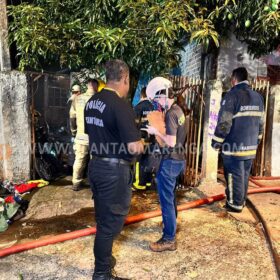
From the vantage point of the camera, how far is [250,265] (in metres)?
3.06

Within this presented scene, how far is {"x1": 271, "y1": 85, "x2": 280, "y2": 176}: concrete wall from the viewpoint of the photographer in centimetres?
599

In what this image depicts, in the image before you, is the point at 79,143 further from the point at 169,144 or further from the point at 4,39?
the point at 169,144

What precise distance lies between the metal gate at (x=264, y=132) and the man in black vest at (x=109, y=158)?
4.24 metres

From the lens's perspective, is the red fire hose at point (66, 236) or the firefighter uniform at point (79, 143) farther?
the firefighter uniform at point (79, 143)

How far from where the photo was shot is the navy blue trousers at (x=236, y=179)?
13.6ft

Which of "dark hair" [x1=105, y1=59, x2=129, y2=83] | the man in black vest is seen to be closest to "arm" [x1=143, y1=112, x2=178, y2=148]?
the man in black vest

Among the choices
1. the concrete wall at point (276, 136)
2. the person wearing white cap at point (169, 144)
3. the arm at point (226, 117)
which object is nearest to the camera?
the person wearing white cap at point (169, 144)

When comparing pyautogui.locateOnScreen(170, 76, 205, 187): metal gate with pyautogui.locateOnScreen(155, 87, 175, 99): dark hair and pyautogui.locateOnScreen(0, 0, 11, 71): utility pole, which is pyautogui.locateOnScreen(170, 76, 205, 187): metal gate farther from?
pyautogui.locateOnScreen(0, 0, 11, 71): utility pole

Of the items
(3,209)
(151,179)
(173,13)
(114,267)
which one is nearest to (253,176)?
(151,179)

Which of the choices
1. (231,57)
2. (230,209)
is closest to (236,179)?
(230,209)

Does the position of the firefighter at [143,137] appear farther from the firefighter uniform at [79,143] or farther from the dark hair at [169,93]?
the firefighter uniform at [79,143]

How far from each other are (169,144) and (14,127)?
149 inches

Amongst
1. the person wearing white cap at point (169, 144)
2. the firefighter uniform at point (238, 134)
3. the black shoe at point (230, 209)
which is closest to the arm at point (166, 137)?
the person wearing white cap at point (169, 144)

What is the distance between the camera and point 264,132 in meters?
6.20
